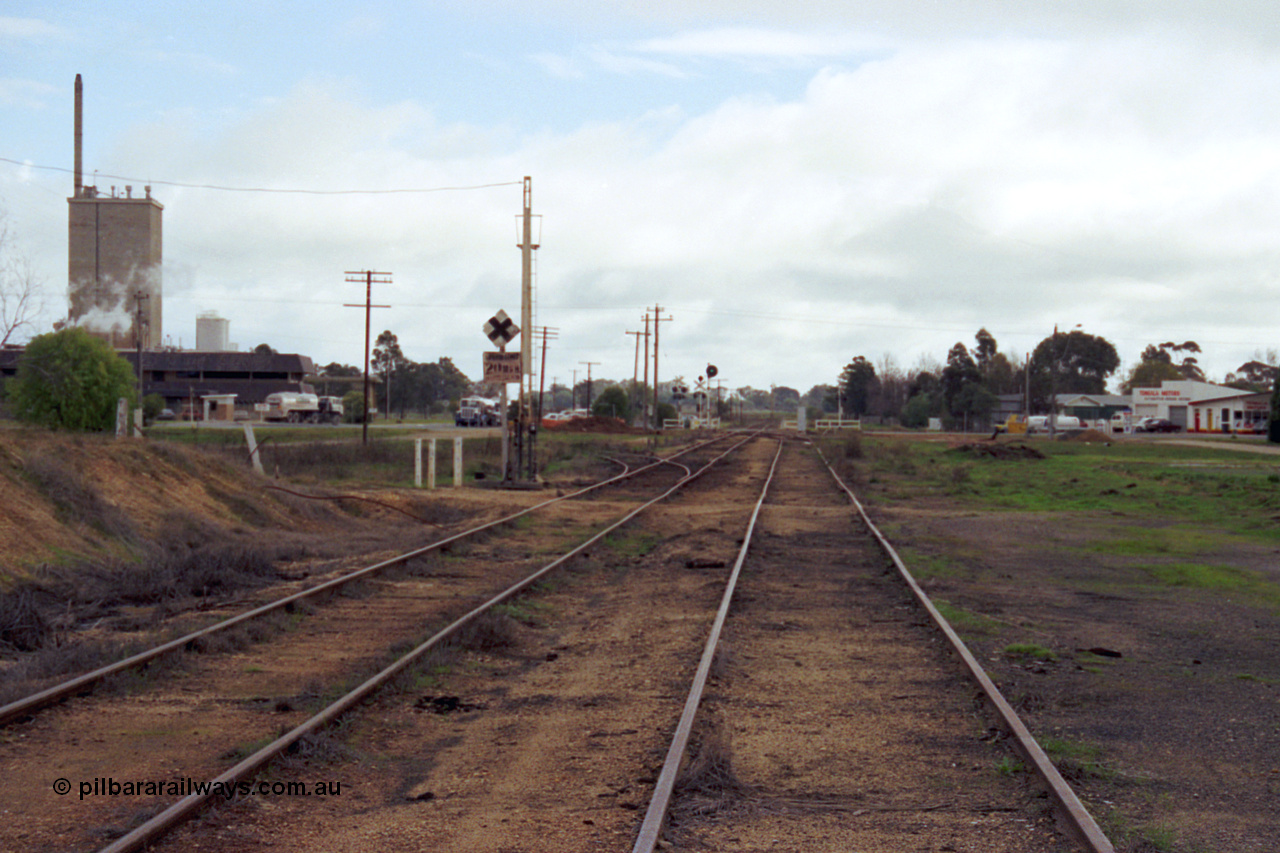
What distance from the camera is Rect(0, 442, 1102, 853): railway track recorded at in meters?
5.11

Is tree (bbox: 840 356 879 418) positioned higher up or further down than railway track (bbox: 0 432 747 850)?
higher up

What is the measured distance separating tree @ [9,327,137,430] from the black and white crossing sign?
1963 centimetres

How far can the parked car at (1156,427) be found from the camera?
293ft

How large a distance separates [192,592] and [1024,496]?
21.2 meters

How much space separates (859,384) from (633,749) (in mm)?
139300

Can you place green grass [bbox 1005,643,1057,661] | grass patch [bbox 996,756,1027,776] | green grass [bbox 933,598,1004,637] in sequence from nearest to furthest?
grass patch [bbox 996,756,1027,776]
green grass [bbox 1005,643,1057,661]
green grass [bbox 933,598,1004,637]

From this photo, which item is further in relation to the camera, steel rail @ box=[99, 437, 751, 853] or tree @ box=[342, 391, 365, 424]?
tree @ box=[342, 391, 365, 424]

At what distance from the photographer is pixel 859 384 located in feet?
468

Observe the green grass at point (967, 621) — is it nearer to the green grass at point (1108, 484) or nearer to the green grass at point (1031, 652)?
the green grass at point (1031, 652)

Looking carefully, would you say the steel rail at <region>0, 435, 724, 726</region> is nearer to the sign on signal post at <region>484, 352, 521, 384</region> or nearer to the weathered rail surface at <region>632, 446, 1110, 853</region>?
the weathered rail surface at <region>632, 446, 1110, 853</region>

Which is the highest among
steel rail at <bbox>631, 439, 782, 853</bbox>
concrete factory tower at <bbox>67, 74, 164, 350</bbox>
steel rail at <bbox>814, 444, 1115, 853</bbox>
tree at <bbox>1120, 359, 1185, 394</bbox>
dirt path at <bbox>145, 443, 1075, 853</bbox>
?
concrete factory tower at <bbox>67, 74, 164, 350</bbox>

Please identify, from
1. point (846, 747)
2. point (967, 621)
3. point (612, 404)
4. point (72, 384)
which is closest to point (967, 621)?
point (967, 621)

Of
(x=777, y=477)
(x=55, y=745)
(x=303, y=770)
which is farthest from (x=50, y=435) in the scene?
(x=777, y=477)

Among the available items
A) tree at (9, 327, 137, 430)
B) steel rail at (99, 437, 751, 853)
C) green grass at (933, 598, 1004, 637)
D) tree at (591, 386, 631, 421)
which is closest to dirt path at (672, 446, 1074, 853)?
green grass at (933, 598, 1004, 637)
